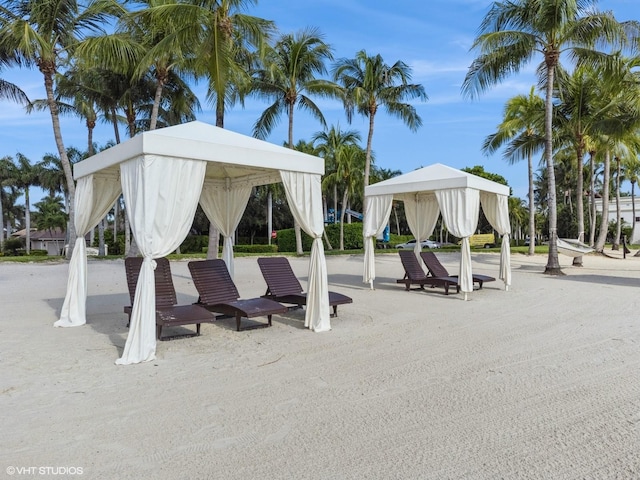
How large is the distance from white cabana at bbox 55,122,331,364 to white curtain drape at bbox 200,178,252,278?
1.75 feet

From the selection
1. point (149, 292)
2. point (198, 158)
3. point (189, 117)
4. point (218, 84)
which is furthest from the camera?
point (189, 117)

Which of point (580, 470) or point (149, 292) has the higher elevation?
point (149, 292)

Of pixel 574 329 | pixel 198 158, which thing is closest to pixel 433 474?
pixel 198 158

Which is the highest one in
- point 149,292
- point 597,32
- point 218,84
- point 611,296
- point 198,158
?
point 597,32

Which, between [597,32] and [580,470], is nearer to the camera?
[580,470]

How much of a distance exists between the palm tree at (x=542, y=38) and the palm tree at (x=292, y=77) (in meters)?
7.60

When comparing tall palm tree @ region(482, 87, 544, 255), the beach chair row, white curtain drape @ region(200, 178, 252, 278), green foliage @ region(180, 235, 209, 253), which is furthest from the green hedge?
the beach chair row

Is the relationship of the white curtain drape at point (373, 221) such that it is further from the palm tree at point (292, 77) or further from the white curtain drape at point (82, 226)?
the palm tree at point (292, 77)

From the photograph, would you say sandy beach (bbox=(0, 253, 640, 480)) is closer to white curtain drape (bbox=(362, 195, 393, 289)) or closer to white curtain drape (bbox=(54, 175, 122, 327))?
white curtain drape (bbox=(54, 175, 122, 327))

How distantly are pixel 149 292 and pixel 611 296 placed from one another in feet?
30.5

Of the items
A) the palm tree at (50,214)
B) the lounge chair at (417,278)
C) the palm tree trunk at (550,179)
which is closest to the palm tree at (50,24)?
the lounge chair at (417,278)

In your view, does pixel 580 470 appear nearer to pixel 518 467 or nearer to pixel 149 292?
pixel 518 467

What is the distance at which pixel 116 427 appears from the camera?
3.13 m

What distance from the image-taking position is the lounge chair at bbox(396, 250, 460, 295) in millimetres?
9773
